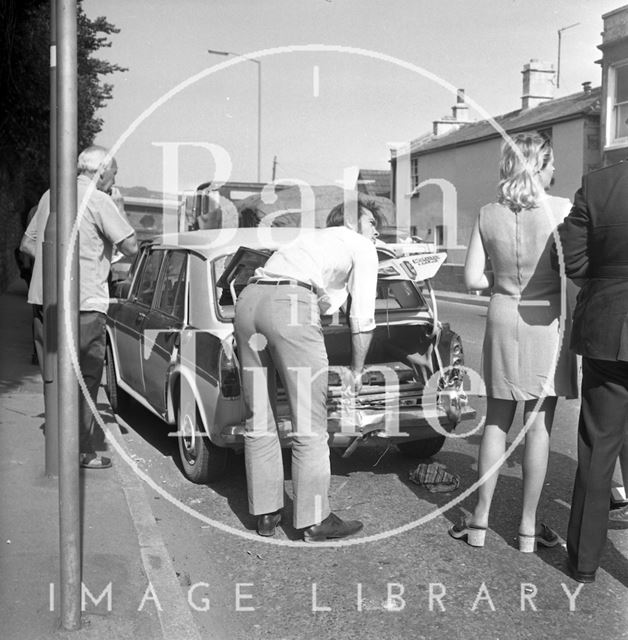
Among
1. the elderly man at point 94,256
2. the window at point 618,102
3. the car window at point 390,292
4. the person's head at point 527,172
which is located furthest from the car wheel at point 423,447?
the window at point 618,102

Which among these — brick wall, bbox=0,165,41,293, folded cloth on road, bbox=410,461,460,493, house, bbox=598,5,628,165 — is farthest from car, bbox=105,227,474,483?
house, bbox=598,5,628,165

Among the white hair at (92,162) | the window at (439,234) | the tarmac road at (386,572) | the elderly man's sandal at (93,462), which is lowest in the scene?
the tarmac road at (386,572)

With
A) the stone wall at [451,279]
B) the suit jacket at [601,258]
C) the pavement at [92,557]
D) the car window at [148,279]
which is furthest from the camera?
the stone wall at [451,279]

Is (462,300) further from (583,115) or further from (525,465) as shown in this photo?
(525,465)

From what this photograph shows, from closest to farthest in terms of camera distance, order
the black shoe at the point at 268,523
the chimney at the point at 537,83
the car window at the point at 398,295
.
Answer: the black shoe at the point at 268,523 → the car window at the point at 398,295 → the chimney at the point at 537,83

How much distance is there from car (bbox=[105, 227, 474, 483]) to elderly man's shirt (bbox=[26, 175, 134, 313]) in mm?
624

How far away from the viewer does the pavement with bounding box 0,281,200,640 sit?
10.9ft

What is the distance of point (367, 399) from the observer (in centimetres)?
538

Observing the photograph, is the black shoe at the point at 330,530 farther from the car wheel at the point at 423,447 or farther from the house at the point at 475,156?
the house at the point at 475,156

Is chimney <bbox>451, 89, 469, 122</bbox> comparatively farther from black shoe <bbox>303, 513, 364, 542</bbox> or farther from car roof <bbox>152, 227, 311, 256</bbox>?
black shoe <bbox>303, 513, 364, 542</bbox>

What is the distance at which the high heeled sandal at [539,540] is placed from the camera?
432 cm

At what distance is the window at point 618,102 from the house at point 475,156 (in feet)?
8.42

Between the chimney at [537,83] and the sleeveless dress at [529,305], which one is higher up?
the chimney at [537,83]

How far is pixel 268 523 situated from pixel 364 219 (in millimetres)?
1757
